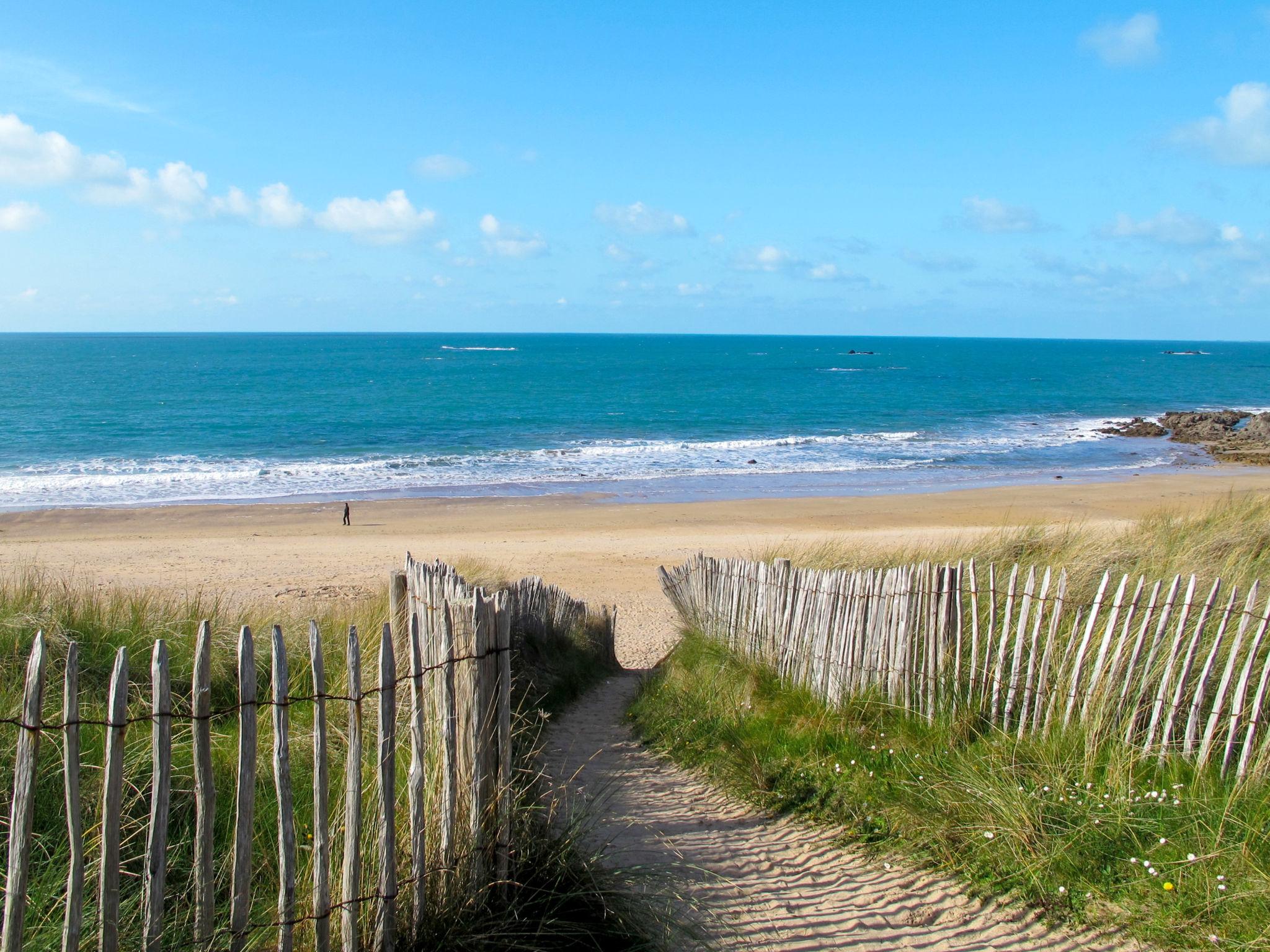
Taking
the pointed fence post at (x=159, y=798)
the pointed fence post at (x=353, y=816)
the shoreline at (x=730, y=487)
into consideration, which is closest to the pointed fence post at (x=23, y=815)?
the pointed fence post at (x=159, y=798)

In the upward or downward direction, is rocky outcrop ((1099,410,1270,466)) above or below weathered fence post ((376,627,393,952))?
below

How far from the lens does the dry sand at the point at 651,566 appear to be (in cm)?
418

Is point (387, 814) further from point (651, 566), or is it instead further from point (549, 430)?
point (549, 430)

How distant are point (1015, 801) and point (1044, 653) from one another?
105cm

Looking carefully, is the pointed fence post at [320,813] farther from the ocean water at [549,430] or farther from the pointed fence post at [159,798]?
the ocean water at [549,430]

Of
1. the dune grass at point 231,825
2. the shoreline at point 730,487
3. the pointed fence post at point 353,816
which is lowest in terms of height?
the shoreline at point 730,487

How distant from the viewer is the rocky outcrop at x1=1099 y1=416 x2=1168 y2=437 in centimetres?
4488

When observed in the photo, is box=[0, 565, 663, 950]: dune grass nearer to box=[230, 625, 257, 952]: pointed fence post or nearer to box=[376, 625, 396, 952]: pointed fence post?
box=[376, 625, 396, 952]: pointed fence post

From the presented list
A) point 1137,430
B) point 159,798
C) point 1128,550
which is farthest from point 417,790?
point 1137,430

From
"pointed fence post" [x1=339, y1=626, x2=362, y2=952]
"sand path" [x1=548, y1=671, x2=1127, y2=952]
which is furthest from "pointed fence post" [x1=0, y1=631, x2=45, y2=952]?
"sand path" [x1=548, y1=671, x2=1127, y2=952]

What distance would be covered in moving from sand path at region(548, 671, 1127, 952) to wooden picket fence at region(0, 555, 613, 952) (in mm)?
933

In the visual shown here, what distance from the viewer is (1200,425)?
148 ft

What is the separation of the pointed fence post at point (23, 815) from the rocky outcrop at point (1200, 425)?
48304mm

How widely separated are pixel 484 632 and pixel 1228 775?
12.7 feet
